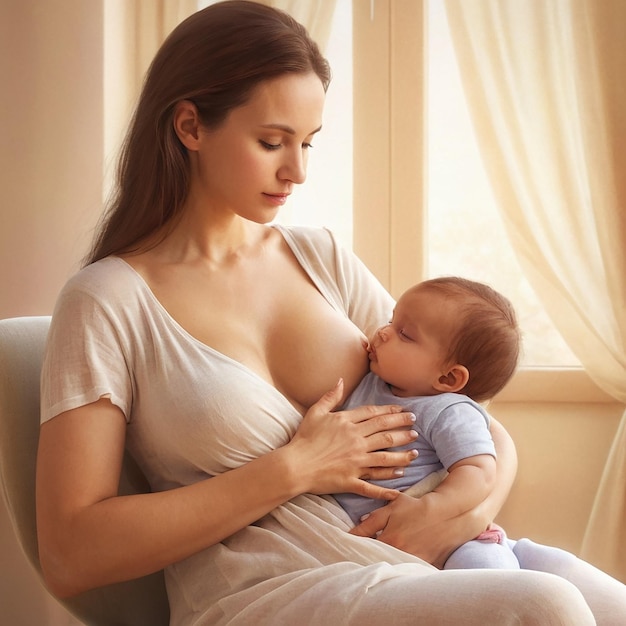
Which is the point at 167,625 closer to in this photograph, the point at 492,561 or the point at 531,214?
the point at 492,561

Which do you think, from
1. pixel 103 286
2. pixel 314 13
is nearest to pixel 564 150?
pixel 314 13

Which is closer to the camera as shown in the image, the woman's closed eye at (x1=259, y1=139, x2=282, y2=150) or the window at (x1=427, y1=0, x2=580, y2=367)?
the woman's closed eye at (x1=259, y1=139, x2=282, y2=150)

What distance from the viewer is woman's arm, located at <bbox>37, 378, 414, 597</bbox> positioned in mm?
1379

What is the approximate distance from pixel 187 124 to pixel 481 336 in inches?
26.5

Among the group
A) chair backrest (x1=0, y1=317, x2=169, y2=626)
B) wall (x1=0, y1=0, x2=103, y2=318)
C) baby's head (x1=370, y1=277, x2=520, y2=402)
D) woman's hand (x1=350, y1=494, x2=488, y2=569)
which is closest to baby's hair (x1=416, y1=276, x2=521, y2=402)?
baby's head (x1=370, y1=277, x2=520, y2=402)

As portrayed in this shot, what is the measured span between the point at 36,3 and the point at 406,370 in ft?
5.72

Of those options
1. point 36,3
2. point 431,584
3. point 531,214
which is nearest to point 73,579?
point 431,584

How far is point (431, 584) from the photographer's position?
1.17 m

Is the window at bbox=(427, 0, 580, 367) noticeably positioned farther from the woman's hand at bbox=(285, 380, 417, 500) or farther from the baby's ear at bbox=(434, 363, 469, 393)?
the woman's hand at bbox=(285, 380, 417, 500)

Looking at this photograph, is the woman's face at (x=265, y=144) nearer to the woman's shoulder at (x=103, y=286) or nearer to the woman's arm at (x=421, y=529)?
the woman's shoulder at (x=103, y=286)

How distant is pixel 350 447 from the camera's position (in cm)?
148

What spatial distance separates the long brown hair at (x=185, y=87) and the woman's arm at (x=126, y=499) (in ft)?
1.33

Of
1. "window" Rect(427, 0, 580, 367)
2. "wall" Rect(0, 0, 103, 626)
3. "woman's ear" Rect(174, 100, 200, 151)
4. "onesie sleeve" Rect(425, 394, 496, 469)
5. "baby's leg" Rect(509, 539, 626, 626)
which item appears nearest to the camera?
"baby's leg" Rect(509, 539, 626, 626)

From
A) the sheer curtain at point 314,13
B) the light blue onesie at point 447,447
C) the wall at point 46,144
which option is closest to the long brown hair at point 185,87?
the light blue onesie at point 447,447
